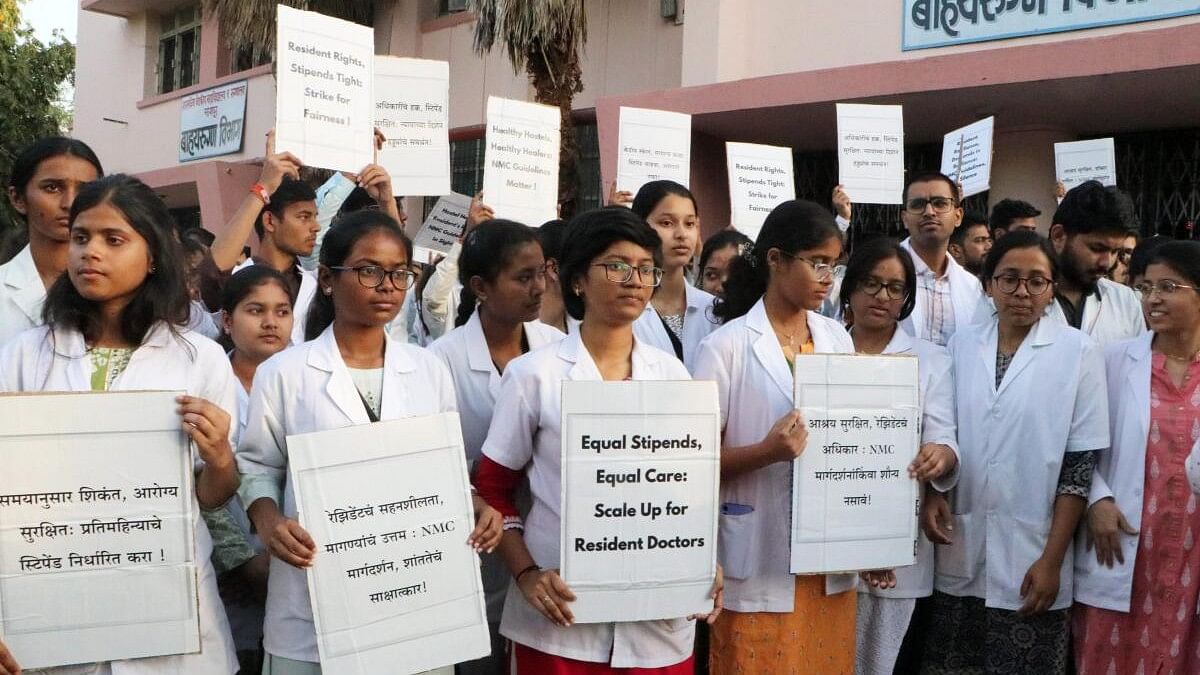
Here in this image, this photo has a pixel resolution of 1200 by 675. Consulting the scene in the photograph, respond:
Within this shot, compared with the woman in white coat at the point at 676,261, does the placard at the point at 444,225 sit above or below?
above

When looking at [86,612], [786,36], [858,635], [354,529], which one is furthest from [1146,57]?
[86,612]

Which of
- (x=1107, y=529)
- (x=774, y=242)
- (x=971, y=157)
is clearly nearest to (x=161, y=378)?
(x=774, y=242)

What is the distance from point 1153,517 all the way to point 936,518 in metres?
0.64

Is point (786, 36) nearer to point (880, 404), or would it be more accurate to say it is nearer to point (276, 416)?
point (880, 404)

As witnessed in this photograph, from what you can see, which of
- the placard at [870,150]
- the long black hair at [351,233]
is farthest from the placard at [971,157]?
the long black hair at [351,233]

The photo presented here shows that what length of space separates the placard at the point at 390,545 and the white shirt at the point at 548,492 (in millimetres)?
189

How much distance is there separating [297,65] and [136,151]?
15244 millimetres

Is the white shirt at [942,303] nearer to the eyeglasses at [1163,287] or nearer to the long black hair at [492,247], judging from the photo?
the eyeglasses at [1163,287]

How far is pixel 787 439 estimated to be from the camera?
2922 mm

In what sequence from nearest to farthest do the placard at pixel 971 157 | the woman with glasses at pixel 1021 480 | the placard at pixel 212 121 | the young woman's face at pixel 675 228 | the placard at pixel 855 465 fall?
the placard at pixel 855 465 → the woman with glasses at pixel 1021 480 → the young woman's face at pixel 675 228 → the placard at pixel 971 157 → the placard at pixel 212 121

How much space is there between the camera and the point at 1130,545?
11.4 ft

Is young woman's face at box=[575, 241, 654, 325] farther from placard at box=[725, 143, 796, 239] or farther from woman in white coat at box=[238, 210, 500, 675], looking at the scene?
placard at box=[725, 143, 796, 239]

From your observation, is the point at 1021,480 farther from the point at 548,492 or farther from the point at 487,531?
the point at 487,531

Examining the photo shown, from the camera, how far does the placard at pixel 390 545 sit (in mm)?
2561
